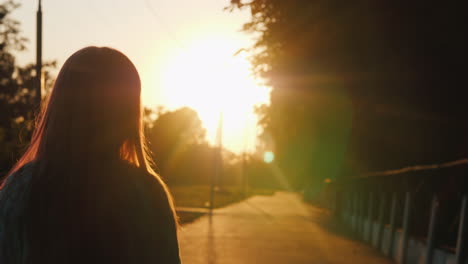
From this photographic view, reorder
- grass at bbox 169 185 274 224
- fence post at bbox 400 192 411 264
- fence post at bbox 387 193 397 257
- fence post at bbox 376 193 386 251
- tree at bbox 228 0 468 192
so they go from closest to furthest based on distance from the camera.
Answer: tree at bbox 228 0 468 192 < fence post at bbox 400 192 411 264 < fence post at bbox 387 193 397 257 < fence post at bbox 376 193 386 251 < grass at bbox 169 185 274 224

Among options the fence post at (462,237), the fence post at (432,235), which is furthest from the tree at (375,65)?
the fence post at (462,237)

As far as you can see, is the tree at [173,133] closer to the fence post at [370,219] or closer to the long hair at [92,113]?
the fence post at [370,219]

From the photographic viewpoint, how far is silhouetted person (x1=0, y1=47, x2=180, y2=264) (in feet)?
5.67

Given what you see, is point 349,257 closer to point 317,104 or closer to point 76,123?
point 317,104

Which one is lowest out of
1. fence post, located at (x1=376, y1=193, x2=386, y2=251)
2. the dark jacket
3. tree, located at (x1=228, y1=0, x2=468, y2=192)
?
fence post, located at (x1=376, y1=193, x2=386, y2=251)

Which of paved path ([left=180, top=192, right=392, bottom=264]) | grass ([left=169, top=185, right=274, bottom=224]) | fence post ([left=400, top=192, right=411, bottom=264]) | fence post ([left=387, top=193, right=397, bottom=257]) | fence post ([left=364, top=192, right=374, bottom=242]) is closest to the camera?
fence post ([left=400, top=192, right=411, bottom=264])

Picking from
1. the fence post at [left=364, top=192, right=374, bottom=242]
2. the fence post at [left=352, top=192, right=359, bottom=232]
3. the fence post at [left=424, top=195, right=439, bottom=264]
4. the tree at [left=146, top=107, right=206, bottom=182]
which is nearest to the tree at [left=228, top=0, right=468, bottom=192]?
the fence post at [left=424, top=195, right=439, bottom=264]

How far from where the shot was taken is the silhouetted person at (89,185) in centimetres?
173

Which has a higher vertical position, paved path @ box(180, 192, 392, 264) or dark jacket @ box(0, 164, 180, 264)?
dark jacket @ box(0, 164, 180, 264)

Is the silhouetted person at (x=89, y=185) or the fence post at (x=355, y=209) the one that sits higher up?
the silhouetted person at (x=89, y=185)

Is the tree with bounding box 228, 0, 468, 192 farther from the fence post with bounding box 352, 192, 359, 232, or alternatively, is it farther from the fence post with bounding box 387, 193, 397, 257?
the fence post with bounding box 352, 192, 359, 232

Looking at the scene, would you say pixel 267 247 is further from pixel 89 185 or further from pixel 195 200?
pixel 195 200

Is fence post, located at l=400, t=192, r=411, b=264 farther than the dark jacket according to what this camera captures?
Yes

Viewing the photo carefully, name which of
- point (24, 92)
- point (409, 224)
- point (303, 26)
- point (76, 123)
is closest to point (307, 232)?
point (409, 224)
